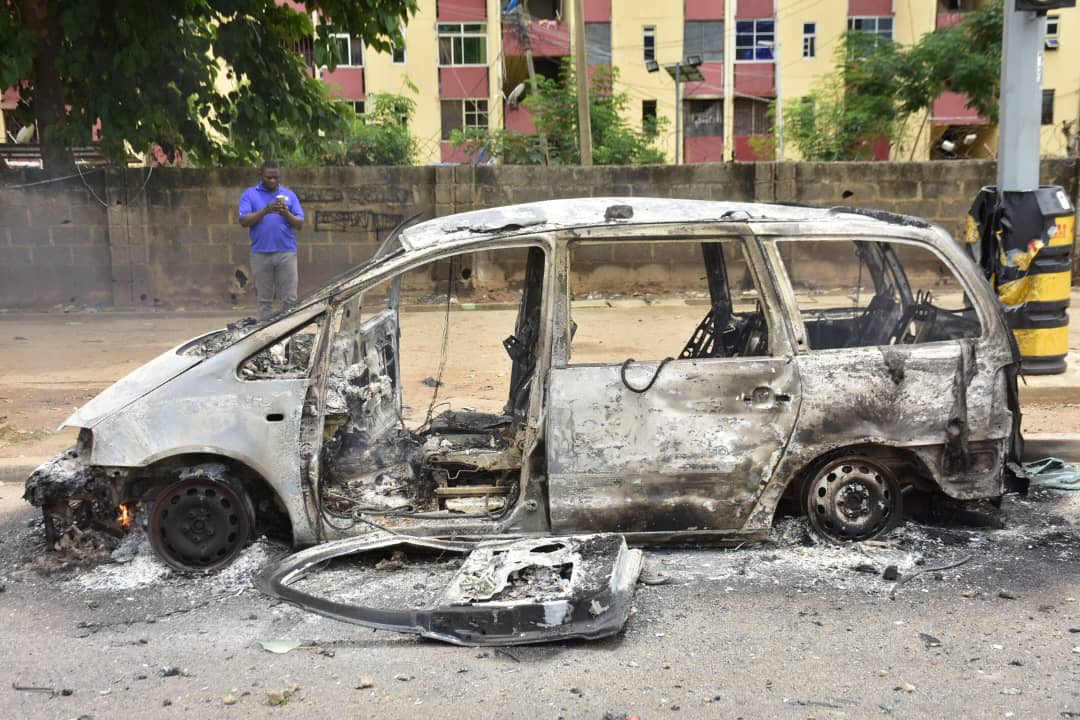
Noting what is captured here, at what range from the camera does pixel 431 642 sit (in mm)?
3998

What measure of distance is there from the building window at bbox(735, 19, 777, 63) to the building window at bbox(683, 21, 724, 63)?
2.89ft

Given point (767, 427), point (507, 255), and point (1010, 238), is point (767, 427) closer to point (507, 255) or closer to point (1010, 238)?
point (1010, 238)

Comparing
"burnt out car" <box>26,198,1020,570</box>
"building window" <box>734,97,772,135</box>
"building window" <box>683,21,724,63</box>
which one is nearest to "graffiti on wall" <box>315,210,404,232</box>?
"burnt out car" <box>26,198,1020,570</box>

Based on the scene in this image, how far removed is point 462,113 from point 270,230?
31708mm

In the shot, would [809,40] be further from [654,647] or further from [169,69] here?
[654,647]

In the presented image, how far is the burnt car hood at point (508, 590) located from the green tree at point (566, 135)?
14.1 m

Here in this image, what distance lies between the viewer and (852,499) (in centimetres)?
485

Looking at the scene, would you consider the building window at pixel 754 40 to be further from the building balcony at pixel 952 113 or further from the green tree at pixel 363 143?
the green tree at pixel 363 143

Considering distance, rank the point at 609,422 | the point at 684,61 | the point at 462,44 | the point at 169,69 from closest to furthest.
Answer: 1. the point at 609,422
2. the point at 169,69
3. the point at 462,44
4. the point at 684,61

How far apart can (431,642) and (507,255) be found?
10.6m

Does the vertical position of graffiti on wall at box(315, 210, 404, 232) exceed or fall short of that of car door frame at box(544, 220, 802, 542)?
it exceeds it

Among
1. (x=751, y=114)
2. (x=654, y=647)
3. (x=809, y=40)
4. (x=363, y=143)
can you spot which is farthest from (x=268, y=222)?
(x=809, y=40)

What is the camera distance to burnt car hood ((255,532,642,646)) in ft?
12.9

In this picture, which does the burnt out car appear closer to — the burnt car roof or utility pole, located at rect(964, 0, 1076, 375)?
the burnt car roof
